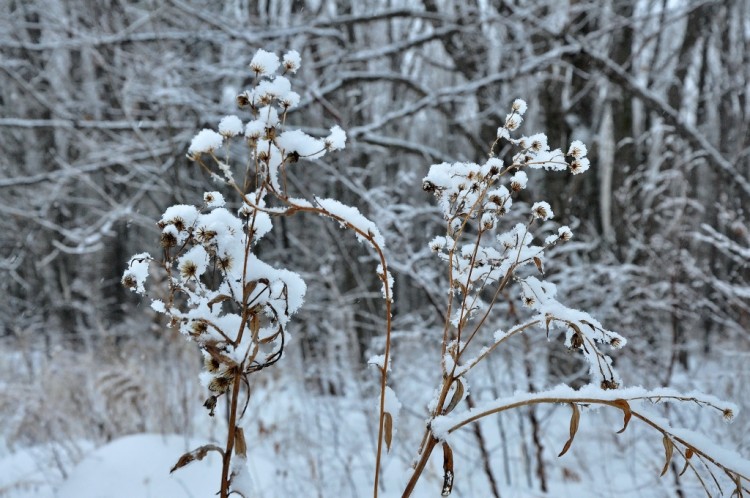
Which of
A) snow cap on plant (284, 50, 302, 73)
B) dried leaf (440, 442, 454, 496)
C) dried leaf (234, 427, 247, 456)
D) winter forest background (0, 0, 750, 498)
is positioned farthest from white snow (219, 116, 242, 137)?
winter forest background (0, 0, 750, 498)

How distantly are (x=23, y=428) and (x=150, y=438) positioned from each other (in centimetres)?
210

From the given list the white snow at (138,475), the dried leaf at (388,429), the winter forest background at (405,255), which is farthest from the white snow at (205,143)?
the white snow at (138,475)

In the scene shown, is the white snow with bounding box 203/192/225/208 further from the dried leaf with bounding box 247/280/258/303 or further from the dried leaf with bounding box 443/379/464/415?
the dried leaf with bounding box 443/379/464/415

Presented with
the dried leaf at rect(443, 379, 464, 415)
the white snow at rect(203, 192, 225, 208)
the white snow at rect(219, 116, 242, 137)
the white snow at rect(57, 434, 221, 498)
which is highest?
the white snow at rect(219, 116, 242, 137)

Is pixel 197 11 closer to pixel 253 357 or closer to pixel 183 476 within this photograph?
pixel 183 476

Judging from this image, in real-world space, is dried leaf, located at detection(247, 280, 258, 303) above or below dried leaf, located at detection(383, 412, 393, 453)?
above

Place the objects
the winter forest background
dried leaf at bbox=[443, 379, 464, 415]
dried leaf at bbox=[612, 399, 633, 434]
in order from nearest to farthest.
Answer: dried leaf at bbox=[612, 399, 633, 434] → dried leaf at bbox=[443, 379, 464, 415] → the winter forest background

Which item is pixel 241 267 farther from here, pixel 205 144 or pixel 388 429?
pixel 388 429

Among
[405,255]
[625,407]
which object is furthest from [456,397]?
[405,255]

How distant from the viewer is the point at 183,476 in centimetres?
269

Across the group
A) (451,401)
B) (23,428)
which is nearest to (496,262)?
(451,401)

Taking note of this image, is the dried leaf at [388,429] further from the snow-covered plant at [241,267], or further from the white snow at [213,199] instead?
the white snow at [213,199]

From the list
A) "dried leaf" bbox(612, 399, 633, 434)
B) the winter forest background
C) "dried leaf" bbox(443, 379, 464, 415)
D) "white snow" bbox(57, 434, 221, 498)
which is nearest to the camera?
"dried leaf" bbox(612, 399, 633, 434)

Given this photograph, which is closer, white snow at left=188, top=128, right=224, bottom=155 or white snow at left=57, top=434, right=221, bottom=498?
white snow at left=188, top=128, right=224, bottom=155
